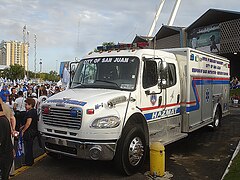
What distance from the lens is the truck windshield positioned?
20.2ft

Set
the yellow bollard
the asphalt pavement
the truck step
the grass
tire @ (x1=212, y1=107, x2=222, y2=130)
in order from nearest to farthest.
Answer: the grass, the yellow bollard, the asphalt pavement, the truck step, tire @ (x1=212, y1=107, x2=222, y2=130)

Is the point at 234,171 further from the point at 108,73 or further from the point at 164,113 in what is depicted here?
the point at 108,73

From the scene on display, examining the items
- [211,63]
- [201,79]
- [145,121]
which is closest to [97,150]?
[145,121]

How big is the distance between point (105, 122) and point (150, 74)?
1750mm

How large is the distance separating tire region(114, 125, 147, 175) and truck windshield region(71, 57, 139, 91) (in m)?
0.94

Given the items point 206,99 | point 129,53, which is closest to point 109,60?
point 129,53

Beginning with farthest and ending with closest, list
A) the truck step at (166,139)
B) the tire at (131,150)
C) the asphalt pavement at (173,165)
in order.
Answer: the truck step at (166,139) < the asphalt pavement at (173,165) < the tire at (131,150)

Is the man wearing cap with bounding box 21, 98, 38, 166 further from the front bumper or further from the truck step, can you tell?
the truck step

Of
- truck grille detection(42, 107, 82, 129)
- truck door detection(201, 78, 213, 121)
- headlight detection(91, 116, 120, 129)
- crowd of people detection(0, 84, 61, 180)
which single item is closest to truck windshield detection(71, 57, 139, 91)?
headlight detection(91, 116, 120, 129)

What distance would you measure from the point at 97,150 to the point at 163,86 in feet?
7.78

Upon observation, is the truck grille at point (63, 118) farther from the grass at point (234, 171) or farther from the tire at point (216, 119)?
the tire at point (216, 119)

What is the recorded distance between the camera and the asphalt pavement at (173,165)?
5859 millimetres

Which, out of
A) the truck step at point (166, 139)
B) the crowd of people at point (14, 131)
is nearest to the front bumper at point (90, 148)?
the crowd of people at point (14, 131)

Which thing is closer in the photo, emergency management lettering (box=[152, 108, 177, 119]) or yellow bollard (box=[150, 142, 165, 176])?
yellow bollard (box=[150, 142, 165, 176])
